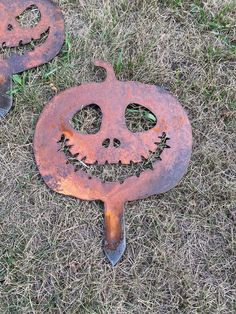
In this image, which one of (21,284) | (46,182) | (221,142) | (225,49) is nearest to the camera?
(21,284)

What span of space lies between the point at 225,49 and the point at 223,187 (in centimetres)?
79

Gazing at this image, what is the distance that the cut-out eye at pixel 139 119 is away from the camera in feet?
7.88

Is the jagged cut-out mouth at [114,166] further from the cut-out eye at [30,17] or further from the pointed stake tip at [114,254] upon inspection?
the cut-out eye at [30,17]

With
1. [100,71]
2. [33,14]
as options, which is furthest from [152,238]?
[33,14]

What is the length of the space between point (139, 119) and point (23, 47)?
0.75m

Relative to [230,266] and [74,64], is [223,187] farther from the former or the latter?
[74,64]

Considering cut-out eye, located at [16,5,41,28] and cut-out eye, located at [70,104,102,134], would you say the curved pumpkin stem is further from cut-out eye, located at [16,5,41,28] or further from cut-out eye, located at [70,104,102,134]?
cut-out eye, located at [16,5,41,28]

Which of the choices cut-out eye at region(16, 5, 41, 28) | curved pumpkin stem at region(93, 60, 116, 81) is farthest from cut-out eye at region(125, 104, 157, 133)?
cut-out eye at region(16, 5, 41, 28)

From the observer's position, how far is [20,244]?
218cm

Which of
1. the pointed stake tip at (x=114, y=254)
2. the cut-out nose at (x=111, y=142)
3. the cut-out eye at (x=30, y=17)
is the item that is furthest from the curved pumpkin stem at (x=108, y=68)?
the pointed stake tip at (x=114, y=254)

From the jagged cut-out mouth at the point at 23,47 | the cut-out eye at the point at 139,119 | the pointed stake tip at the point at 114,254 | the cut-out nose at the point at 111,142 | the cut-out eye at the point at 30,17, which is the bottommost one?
the pointed stake tip at the point at 114,254

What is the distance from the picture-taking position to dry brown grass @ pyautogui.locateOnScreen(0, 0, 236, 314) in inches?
83.3

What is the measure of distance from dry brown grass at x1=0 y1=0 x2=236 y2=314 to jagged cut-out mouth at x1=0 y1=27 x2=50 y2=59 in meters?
0.13

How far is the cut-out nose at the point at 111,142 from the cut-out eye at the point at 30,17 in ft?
2.68
